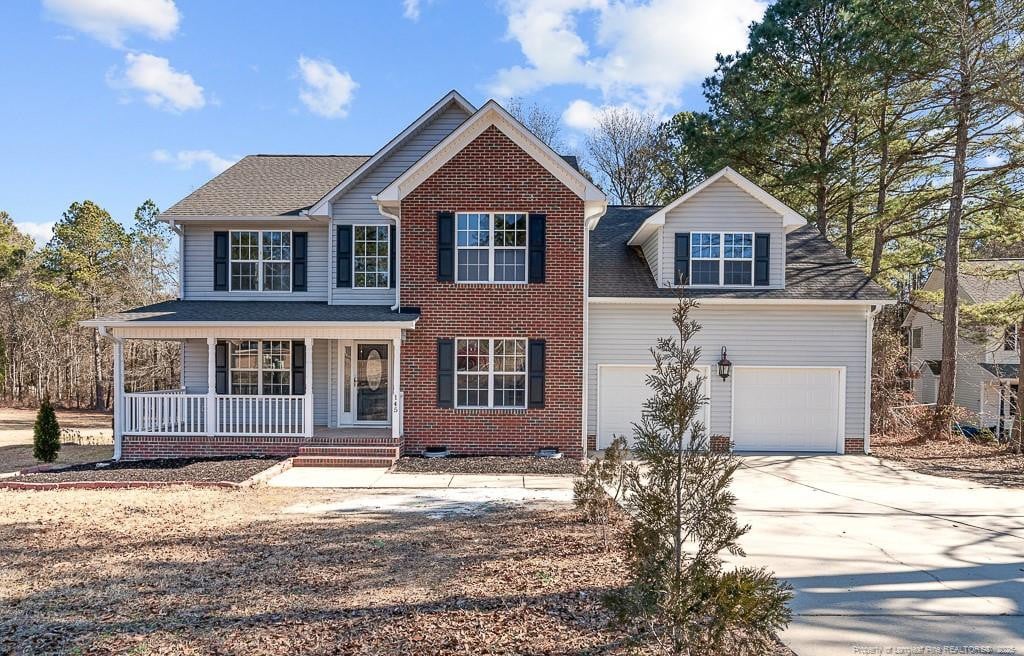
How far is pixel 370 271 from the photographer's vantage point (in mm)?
14102

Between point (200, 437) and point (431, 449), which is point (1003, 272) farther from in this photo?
point (200, 437)

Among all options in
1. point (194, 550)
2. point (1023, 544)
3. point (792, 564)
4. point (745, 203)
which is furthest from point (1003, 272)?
point (194, 550)

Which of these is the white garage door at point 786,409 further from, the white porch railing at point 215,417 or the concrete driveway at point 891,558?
the white porch railing at point 215,417

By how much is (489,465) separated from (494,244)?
15.6 ft

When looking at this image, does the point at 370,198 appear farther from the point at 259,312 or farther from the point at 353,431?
the point at 353,431

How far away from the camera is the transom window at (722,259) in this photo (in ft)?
45.7

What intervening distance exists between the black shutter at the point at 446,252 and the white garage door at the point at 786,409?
7055mm

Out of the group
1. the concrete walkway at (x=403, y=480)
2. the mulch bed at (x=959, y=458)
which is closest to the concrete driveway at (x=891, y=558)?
the mulch bed at (x=959, y=458)

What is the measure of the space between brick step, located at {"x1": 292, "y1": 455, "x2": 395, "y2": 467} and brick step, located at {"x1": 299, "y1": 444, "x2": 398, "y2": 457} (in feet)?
0.37

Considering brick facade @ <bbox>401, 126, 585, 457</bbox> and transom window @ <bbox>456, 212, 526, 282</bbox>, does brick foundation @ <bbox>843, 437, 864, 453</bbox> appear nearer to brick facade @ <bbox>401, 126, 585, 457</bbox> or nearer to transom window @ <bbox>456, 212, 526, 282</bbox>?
brick facade @ <bbox>401, 126, 585, 457</bbox>

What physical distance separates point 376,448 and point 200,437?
3801 mm

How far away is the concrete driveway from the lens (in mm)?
4688

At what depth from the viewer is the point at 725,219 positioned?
13.9m

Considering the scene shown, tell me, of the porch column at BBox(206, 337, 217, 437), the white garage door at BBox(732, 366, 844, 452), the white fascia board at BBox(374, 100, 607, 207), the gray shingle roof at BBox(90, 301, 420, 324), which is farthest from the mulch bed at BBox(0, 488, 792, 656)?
the white garage door at BBox(732, 366, 844, 452)
